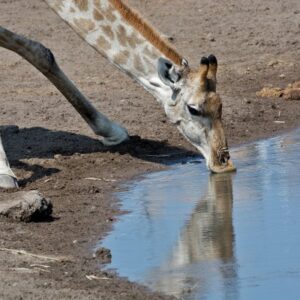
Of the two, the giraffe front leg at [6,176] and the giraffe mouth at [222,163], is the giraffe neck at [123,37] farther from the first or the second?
the giraffe front leg at [6,176]

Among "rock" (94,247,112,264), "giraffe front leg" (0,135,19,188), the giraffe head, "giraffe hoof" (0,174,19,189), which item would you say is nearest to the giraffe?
the giraffe head

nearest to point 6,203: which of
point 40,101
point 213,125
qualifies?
point 213,125

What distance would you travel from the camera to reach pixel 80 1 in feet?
34.9

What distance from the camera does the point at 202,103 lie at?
1023cm

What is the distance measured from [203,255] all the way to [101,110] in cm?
481

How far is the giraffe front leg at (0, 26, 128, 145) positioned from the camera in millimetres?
10664

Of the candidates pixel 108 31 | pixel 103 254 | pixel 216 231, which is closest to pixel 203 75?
pixel 108 31

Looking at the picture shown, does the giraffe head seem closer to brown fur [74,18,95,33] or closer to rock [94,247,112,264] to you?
brown fur [74,18,95,33]

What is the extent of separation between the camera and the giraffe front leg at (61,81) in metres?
10.7

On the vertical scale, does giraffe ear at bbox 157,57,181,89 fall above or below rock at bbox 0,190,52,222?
above

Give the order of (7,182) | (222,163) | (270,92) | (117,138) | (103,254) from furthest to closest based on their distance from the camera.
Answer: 1. (270,92)
2. (117,138)
3. (222,163)
4. (7,182)
5. (103,254)

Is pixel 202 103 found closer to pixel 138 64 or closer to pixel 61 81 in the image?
pixel 138 64

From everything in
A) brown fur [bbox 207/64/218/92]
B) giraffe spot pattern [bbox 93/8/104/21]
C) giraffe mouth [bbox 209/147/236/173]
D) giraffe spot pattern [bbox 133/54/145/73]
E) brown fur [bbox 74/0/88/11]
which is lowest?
giraffe mouth [bbox 209/147/236/173]

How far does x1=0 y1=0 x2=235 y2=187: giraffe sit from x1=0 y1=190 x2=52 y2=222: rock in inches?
77.2
